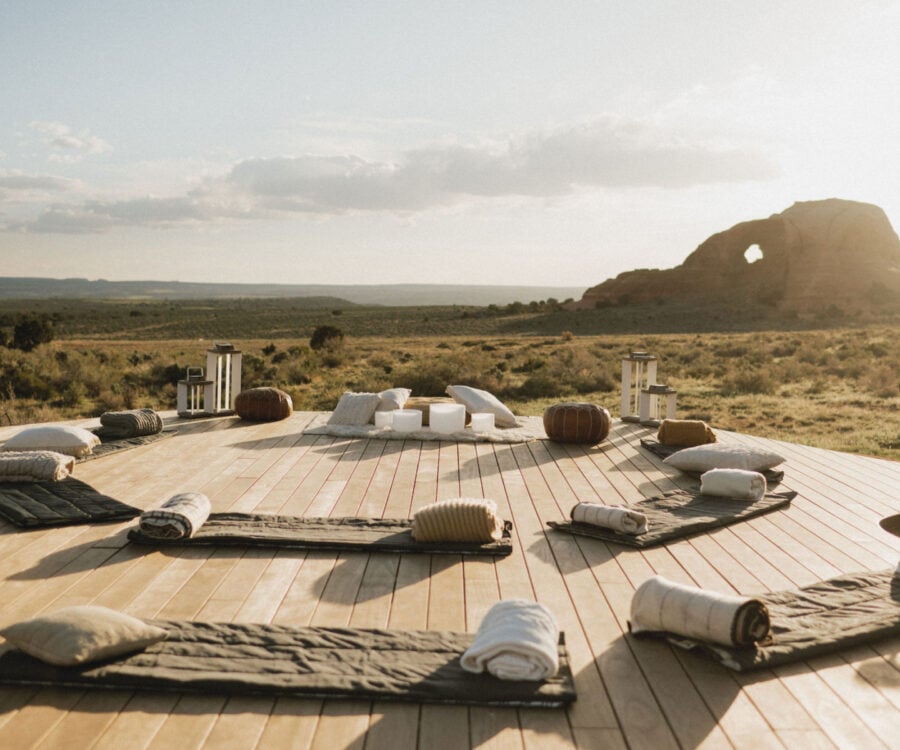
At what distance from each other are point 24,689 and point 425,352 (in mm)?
18810

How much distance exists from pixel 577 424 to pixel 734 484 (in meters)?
2.03

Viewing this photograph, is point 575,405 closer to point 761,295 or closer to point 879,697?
point 879,697

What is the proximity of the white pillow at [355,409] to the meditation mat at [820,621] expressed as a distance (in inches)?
187

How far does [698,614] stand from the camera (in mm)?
2842

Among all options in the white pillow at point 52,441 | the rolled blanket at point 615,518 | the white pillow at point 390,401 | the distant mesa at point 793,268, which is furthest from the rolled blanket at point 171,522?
the distant mesa at point 793,268

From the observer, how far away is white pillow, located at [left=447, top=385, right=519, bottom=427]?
7751 mm

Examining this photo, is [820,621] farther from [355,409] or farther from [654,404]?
[654,404]

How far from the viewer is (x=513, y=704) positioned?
2.52m

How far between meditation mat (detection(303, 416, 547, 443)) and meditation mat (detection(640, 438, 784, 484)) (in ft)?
3.07

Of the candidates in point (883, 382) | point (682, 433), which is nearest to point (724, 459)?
point (682, 433)

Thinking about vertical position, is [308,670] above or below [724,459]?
below

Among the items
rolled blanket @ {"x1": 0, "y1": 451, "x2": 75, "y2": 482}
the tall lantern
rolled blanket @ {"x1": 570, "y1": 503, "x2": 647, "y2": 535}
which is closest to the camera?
rolled blanket @ {"x1": 570, "y1": 503, "x2": 647, "y2": 535}

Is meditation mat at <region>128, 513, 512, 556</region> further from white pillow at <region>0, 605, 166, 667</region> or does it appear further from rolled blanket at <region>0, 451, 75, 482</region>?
rolled blanket at <region>0, 451, 75, 482</region>

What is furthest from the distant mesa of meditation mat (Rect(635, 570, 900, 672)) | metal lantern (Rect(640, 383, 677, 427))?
meditation mat (Rect(635, 570, 900, 672))
